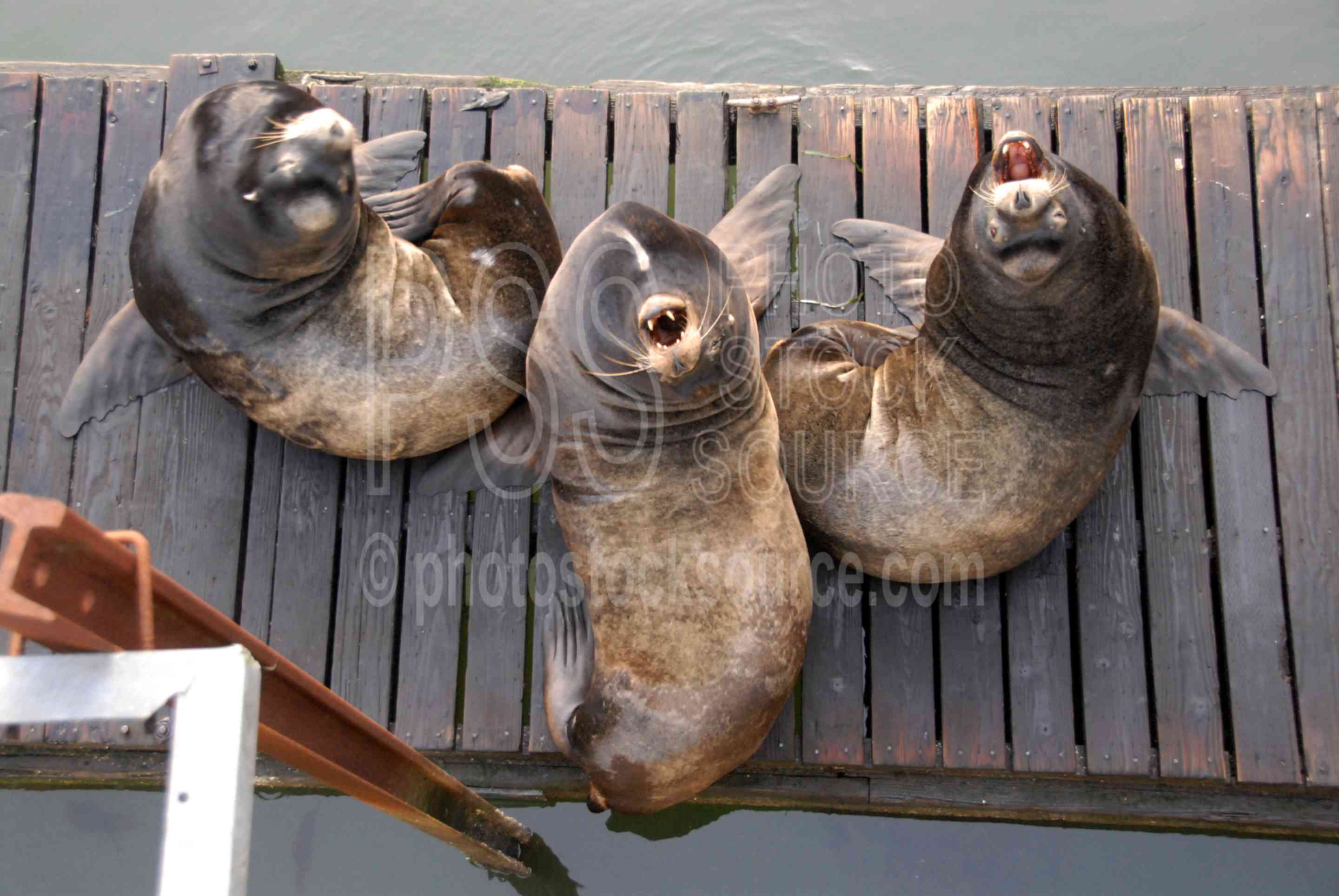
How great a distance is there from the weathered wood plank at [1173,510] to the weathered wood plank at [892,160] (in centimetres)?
84

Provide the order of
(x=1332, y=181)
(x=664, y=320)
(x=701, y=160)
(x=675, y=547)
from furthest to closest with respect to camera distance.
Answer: (x=701, y=160) < (x=1332, y=181) < (x=675, y=547) < (x=664, y=320)

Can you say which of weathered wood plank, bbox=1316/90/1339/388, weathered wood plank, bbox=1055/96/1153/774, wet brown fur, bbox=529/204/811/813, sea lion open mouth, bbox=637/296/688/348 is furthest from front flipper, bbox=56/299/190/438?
weathered wood plank, bbox=1316/90/1339/388

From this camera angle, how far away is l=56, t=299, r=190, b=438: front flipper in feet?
13.0

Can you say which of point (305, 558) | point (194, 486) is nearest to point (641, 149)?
point (305, 558)

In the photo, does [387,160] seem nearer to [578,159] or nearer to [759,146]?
[578,159]

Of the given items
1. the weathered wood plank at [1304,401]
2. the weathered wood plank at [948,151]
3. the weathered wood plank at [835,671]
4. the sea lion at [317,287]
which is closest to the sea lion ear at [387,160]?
the sea lion at [317,287]

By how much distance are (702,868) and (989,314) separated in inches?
95.3

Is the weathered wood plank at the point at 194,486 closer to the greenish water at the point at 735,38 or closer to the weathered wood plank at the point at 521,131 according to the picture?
the weathered wood plank at the point at 521,131

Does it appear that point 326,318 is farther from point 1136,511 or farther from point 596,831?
point 1136,511

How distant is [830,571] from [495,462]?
4.28ft

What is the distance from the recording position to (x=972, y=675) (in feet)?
12.5

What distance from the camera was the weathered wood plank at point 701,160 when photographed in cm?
425

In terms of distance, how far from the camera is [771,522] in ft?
10.8

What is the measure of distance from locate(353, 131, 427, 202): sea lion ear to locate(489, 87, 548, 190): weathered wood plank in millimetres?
308
